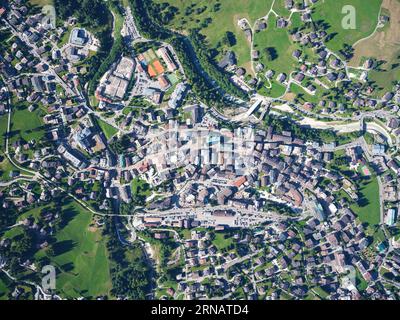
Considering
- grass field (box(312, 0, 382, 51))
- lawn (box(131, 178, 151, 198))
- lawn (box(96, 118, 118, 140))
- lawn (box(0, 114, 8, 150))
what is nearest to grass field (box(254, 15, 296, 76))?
grass field (box(312, 0, 382, 51))

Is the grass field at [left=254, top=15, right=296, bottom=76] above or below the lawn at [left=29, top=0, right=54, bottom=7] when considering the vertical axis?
below

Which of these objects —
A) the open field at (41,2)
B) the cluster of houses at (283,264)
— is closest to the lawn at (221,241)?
the cluster of houses at (283,264)

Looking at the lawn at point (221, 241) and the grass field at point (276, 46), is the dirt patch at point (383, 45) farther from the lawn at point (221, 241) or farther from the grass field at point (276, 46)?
the lawn at point (221, 241)

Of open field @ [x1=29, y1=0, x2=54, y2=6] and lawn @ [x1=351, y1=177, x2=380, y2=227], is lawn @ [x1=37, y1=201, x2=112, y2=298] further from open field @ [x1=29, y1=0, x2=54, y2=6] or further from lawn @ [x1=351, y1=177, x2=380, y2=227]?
lawn @ [x1=351, y1=177, x2=380, y2=227]

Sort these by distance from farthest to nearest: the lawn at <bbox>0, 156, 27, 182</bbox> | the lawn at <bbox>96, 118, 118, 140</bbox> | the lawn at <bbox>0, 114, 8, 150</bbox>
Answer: the lawn at <bbox>96, 118, 118, 140</bbox>, the lawn at <bbox>0, 114, 8, 150</bbox>, the lawn at <bbox>0, 156, 27, 182</bbox>

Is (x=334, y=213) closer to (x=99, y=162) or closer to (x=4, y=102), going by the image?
(x=99, y=162)

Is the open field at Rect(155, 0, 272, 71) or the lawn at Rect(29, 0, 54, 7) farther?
the open field at Rect(155, 0, 272, 71)

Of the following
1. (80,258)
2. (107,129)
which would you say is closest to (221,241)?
(80,258)
